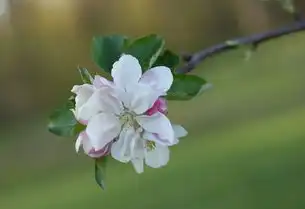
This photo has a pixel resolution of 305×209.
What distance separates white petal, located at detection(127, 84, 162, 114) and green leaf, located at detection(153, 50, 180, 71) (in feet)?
0.21

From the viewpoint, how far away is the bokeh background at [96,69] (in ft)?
5.36

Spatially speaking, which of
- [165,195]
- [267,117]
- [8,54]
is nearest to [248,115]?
[267,117]

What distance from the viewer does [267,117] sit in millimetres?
1662

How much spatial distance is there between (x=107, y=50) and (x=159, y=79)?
86 mm

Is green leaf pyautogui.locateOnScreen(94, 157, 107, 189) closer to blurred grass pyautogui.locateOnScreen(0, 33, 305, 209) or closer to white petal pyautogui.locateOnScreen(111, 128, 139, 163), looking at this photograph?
white petal pyautogui.locateOnScreen(111, 128, 139, 163)

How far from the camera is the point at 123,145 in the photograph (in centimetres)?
53

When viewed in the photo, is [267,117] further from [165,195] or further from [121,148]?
[121,148]

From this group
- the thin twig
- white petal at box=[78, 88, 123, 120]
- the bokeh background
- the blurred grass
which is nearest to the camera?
white petal at box=[78, 88, 123, 120]

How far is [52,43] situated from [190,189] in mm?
527

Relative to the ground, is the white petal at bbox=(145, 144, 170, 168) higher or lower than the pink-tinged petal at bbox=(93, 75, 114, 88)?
lower

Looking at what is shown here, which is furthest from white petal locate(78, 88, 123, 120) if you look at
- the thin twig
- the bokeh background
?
the bokeh background

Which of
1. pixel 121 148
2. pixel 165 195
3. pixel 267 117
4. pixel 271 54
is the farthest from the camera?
pixel 271 54

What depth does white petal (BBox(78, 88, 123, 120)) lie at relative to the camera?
510 millimetres

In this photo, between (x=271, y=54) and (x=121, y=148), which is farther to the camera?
(x=271, y=54)
